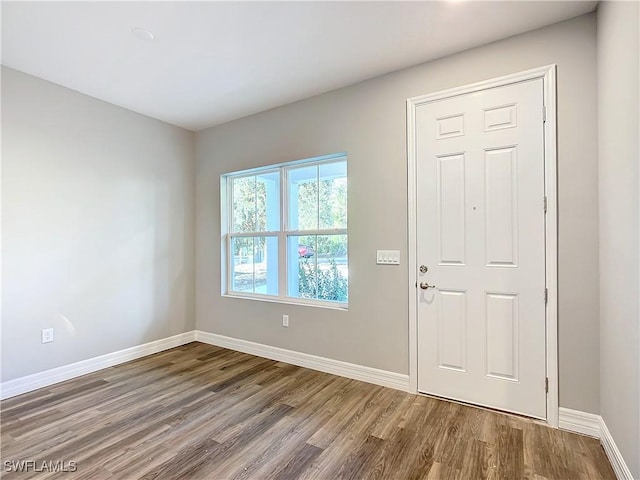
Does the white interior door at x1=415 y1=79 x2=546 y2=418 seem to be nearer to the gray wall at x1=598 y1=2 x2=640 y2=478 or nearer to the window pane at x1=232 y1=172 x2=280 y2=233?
the gray wall at x1=598 y1=2 x2=640 y2=478

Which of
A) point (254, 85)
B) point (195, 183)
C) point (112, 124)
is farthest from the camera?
point (195, 183)

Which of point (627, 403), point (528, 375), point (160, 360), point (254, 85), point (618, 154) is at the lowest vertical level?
point (160, 360)

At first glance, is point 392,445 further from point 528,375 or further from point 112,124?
point 112,124

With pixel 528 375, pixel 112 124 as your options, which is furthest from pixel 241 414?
pixel 112 124

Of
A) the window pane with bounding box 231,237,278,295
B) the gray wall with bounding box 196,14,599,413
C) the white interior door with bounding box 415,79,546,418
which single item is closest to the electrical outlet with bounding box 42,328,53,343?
the gray wall with bounding box 196,14,599,413

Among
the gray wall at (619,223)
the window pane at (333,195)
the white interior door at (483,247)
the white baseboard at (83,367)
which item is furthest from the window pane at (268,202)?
the gray wall at (619,223)

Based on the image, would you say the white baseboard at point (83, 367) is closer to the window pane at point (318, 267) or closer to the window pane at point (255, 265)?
the window pane at point (255, 265)

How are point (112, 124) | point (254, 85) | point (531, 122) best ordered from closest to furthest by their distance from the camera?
point (531, 122), point (254, 85), point (112, 124)

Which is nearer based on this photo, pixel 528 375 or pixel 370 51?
pixel 528 375

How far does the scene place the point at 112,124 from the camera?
3264 millimetres

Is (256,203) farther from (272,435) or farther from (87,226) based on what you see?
(272,435)

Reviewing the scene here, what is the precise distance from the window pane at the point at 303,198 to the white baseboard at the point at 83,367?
79.6 inches

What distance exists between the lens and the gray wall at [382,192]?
6.61ft

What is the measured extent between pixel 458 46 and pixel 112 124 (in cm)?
329
